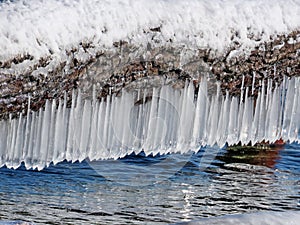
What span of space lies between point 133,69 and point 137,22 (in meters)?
0.24

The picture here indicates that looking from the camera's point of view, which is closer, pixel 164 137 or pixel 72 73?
pixel 72 73

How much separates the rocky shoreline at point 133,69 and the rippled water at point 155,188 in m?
2.13

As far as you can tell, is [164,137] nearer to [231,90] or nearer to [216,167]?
[231,90]

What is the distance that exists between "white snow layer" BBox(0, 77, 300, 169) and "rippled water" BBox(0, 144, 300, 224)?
1.48m

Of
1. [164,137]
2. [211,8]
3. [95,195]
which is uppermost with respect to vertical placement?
[211,8]

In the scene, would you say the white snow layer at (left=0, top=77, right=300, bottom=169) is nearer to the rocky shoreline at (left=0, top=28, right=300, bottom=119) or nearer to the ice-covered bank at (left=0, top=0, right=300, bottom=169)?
the ice-covered bank at (left=0, top=0, right=300, bottom=169)

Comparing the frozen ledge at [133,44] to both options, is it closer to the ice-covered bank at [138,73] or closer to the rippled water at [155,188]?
the ice-covered bank at [138,73]

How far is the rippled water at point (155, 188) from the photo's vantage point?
5.82 metres

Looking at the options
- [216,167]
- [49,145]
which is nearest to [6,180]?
[216,167]

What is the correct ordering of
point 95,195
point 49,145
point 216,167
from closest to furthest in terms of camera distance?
point 49,145 → point 95,195 → point 216,167

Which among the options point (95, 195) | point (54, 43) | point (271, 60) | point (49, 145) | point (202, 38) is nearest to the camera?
point (54, 43)

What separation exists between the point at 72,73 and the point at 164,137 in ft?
3.39

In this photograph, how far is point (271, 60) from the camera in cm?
364

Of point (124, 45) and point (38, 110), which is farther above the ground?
point (124, 45)
